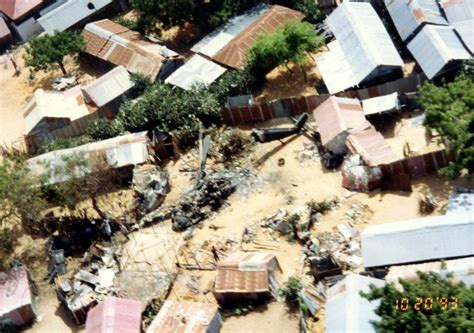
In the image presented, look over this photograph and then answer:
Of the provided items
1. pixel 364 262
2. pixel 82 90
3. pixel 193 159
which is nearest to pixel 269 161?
pixel 193 159

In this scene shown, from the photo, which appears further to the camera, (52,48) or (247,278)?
(52,48)

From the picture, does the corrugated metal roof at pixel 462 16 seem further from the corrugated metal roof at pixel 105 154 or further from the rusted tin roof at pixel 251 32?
the corrugated metal roof at pixel 105 154

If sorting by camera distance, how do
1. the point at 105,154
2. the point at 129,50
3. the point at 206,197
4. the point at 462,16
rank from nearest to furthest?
1. the point at 206,197
2. the point at 105,154
3. the point at 462,16
4. the point at 129,50

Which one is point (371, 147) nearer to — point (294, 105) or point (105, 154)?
point (294, 105)

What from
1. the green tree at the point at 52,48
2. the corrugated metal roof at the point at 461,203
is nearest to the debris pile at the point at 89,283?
the corrugated metal roof at the point at 461,203

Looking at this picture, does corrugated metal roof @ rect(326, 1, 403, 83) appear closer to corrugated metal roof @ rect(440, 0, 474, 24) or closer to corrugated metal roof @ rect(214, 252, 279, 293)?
corrugated metal roof @ rect(440, 0, 474, 24)

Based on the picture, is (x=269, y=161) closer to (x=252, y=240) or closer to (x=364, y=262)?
(x=252, y=240)

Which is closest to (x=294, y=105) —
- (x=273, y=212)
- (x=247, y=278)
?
(x=273, y=212)
